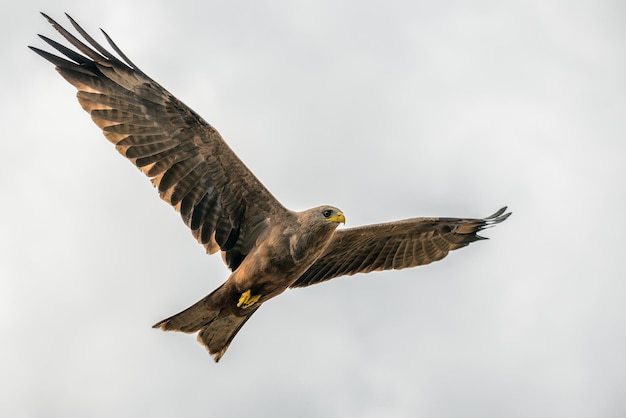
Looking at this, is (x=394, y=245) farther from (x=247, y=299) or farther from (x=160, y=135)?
(x=160, y=135)

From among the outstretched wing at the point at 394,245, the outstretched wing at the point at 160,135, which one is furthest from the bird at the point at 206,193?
the outstretched wing at the point at 394,245

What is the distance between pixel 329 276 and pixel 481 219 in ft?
7.48

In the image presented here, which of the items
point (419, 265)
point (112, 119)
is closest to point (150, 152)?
point (112, 119)

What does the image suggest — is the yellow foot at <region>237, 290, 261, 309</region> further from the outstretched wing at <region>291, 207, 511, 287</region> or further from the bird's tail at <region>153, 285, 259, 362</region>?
the outstretched wing at <region>291, 207, 511, 287</region>

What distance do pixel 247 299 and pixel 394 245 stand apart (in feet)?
9.20

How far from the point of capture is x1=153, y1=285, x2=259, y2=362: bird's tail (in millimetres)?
15992

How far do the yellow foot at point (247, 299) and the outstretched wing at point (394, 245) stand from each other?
141 cm

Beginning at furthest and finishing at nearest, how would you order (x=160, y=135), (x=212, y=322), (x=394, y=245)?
1. (x=394, y=245)
2. (x=212, y=322)
3. (x=160, y=135)

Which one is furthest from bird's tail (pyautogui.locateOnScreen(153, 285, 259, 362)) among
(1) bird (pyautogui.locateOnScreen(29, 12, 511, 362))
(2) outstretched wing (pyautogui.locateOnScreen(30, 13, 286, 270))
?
(2) outstretched wing (pyautogui.locateOnScreen(30, 13, 286, 270))

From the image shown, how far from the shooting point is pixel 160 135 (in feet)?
52.5

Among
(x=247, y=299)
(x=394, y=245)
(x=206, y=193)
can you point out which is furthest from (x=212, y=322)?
(x=394, y=245)

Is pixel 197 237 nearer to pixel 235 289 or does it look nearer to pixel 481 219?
pixel 235 289

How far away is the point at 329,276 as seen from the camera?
17688 millimetres

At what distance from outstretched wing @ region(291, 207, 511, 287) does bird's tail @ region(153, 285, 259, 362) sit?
1.30 m
